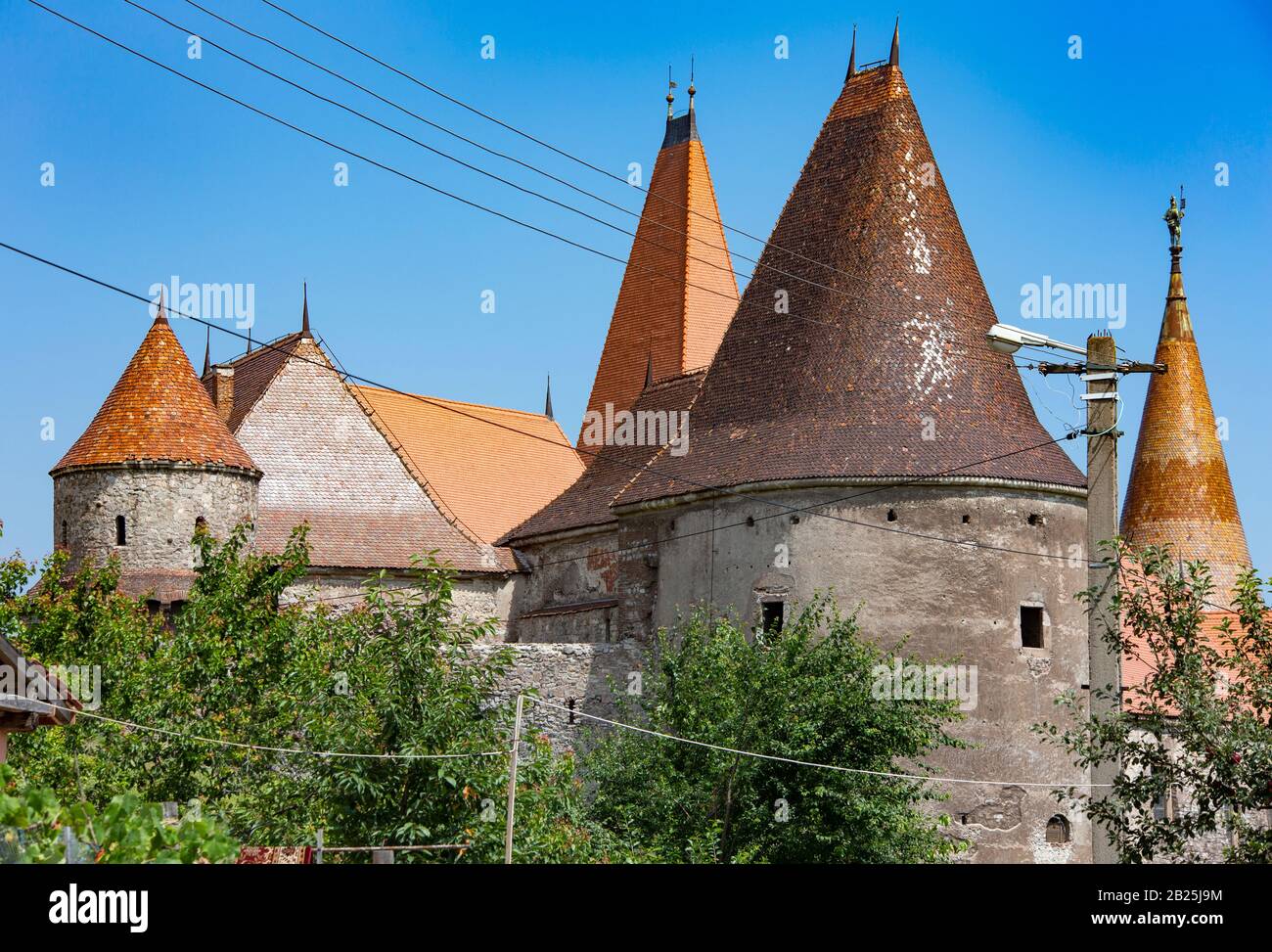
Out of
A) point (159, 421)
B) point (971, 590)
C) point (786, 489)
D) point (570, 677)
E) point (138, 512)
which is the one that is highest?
point (159, 421)

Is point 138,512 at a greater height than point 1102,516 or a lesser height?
greater

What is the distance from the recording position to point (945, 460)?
2630 centimetres

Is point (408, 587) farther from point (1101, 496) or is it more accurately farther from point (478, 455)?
point (1101, 496)

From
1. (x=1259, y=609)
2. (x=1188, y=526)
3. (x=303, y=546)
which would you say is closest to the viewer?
(x=1259, y=609)

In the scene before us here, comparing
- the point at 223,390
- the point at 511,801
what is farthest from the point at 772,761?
the point at 223,390

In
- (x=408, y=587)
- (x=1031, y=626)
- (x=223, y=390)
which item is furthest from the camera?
(x=223, y=390)

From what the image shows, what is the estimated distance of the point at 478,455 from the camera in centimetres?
3819

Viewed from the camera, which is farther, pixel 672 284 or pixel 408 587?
pixel 672 284

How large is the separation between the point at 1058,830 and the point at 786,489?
241 inches

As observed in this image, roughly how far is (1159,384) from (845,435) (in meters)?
15.2

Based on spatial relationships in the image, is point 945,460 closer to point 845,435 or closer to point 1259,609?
point 845,435

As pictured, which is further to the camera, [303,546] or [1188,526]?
[1188,526]
